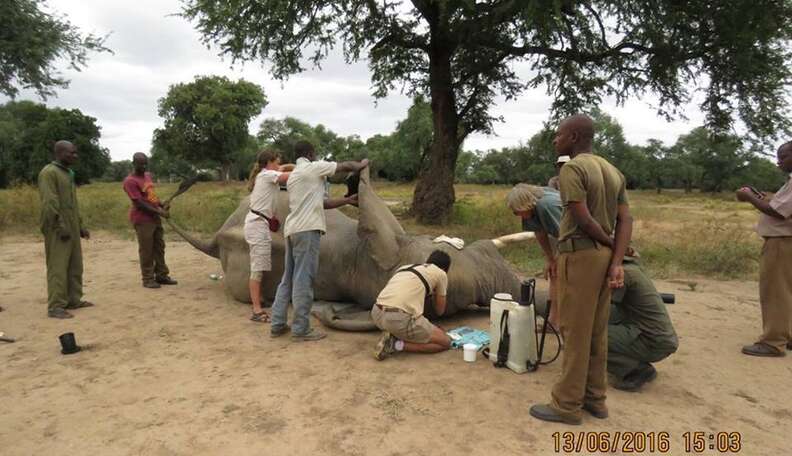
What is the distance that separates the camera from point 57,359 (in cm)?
483

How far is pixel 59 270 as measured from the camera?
6305 millimetres

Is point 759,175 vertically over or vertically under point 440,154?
under

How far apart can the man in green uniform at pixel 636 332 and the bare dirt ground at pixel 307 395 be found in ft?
0.57

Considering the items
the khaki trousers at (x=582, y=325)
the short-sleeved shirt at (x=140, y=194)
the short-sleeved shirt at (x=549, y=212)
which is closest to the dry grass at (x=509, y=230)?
the short-sleeved shirt at (x=549, y=212)

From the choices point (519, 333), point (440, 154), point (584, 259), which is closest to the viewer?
point (584, 259)

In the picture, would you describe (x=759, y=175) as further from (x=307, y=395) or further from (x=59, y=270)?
(x=59, y=270)

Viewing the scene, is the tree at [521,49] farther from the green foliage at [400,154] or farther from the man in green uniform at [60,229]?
the green foliage at [400,154]

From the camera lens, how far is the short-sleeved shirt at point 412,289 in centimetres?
470

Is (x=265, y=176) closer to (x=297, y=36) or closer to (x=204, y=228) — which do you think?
(x=297, y=36)

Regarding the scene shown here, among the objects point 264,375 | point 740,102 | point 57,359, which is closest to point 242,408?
point 264,375

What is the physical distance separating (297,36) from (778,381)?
11554 mm

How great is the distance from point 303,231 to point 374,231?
96 centimetres

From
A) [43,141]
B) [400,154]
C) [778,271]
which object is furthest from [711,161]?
[43,141]

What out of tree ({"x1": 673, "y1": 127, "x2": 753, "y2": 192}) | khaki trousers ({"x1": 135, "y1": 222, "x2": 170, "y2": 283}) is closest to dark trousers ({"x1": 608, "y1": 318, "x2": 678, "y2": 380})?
khaki trousers ({"x1": 135, "y1": 222, "x2": 170, "y2": 283})
